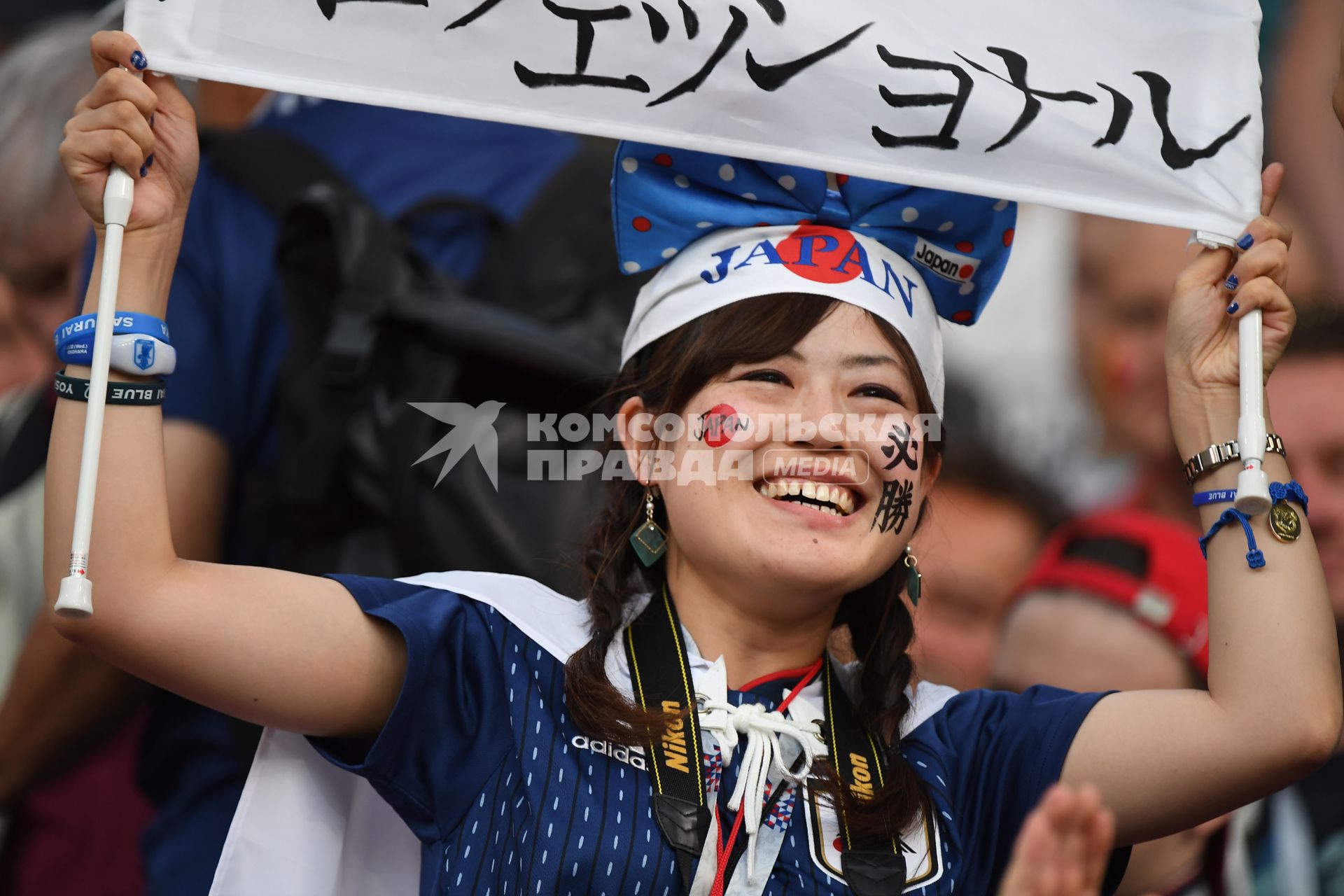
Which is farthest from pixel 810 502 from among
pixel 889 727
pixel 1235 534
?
pixel 1235 534

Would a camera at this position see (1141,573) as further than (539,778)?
Yes

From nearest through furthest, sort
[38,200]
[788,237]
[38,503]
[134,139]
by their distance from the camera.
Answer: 1. [134,139]
2. [788,237]
3. [38,503]
4. [38,200]

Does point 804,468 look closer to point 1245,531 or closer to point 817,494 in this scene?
point 817,494

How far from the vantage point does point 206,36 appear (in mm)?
1934

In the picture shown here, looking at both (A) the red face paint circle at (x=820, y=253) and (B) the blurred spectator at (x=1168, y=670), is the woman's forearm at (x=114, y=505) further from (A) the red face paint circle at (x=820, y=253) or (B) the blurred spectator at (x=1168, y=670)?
(B) the blurred spectator at (x=1168, y=670)

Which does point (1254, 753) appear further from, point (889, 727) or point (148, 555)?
point (148, 555)

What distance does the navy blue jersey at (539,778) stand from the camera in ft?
6.23

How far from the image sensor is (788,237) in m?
2.17

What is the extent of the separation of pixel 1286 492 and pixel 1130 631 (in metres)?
0.94

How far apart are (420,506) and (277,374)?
52 centimetres

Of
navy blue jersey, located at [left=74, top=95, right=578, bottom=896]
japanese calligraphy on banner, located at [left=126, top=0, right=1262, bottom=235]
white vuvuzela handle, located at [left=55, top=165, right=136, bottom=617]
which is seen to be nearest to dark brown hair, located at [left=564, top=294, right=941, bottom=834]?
japanese calligraphy on banner, located at [left=126, top=0, right=1262, bottom=235]

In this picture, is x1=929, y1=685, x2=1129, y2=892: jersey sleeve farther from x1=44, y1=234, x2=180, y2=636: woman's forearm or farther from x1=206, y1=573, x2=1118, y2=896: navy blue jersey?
x1=44, y1=234, x2=180, y2=636: woman's forearm

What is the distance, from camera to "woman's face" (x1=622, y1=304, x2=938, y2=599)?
2020 millimetres

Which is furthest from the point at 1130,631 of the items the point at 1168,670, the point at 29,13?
the point at 29,13
